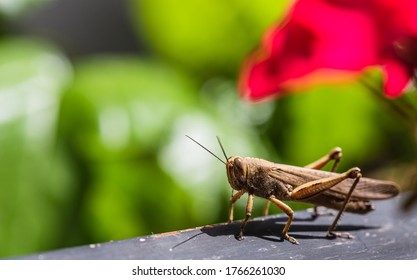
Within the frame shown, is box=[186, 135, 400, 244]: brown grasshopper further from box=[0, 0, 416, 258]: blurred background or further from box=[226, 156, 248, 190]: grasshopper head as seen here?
box=[0, 0, 416, 258]: blurred background

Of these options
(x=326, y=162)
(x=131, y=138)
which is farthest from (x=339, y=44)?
(x=131, y=138)

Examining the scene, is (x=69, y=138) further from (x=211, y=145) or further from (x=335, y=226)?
(x=335, y=226)

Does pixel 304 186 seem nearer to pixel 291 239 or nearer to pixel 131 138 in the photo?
pixel 291 239

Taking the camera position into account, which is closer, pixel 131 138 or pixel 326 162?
pixel 326 162

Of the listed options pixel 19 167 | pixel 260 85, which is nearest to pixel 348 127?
pixel 19 167

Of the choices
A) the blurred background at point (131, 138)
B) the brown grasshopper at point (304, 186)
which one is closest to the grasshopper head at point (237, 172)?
the brown grasshopper at point (304, 186)

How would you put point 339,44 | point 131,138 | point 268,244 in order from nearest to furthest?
1. point 268,244
2. point 339,44
3. point 131,138

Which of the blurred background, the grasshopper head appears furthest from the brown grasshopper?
the blurred background
